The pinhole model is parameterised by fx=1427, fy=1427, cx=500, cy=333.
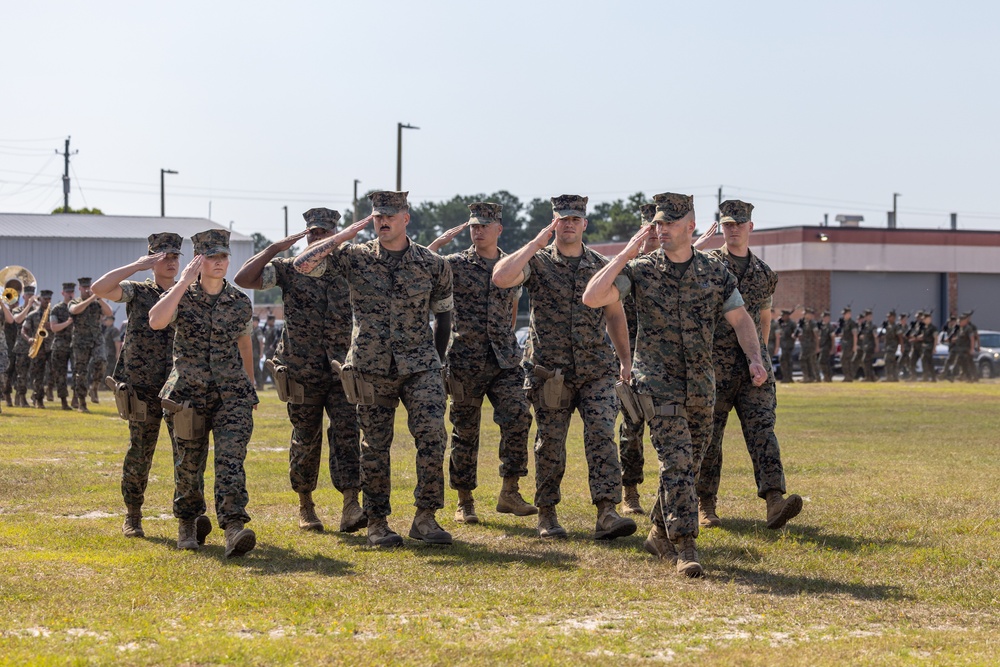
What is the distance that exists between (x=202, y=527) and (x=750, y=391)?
3684mm

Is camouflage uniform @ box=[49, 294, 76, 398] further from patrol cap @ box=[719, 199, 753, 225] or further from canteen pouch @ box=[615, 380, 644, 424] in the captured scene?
canteen pouch @ box=[615, 380, 644, 424]

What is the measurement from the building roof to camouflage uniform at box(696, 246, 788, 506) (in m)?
42.6

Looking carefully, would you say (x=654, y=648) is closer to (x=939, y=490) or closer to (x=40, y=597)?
(x=40, y=597)

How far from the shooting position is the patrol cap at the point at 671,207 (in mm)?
8047

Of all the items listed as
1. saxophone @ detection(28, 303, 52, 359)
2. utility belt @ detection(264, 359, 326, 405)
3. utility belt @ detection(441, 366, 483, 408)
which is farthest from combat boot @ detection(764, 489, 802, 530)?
saxophone @ detection(28, 303, 52, 359)

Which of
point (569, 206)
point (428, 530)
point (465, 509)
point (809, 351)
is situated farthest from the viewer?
point (809, 351)

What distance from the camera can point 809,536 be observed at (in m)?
9.45

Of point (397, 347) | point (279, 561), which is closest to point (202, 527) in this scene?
point (279, 561)

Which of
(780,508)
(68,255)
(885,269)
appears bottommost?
(780,508)

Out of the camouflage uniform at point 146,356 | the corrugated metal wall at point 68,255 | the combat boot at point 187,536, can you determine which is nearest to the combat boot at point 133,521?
the camouflage uniform at point 146,356

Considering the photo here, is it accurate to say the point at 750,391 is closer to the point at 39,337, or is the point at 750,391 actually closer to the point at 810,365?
the point at 39,337

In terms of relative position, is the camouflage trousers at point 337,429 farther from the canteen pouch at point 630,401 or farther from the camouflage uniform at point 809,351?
the camouflage uniform at point 809,351

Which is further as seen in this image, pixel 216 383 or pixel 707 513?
pixel 707 513

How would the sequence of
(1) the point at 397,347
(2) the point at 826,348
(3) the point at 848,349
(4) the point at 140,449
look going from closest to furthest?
(1) the point at 397,347, (4) the point at 140,449, (3) the point at 848,349, (2) the point at 826,348
